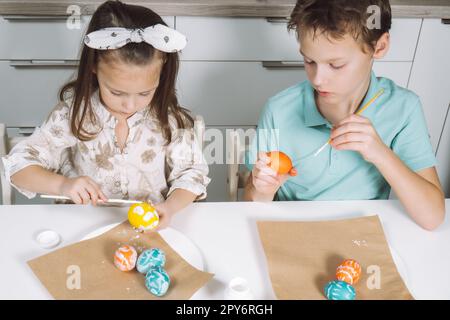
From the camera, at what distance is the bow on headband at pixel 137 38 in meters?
1.09

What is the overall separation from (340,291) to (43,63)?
4.68 feet

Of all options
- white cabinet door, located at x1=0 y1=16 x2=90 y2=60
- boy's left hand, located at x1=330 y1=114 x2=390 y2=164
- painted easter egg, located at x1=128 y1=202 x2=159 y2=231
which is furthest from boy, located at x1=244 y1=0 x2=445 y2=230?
white cabinet door, located at x1=0 y1=16 x2=90 y2=60

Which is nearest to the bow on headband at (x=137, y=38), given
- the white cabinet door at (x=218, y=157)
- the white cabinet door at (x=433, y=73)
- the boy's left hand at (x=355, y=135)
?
the boy's left hand at (x=355, y=135)

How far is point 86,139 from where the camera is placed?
4.23ft

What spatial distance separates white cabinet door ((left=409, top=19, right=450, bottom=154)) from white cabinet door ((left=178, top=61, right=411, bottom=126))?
59 mm

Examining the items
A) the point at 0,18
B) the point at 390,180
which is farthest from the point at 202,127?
the point at 0,18

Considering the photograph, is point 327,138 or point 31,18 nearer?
point 327,138

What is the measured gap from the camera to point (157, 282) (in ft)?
2.79

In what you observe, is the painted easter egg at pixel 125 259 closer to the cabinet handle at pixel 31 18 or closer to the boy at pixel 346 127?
the boy at pixel 346 127

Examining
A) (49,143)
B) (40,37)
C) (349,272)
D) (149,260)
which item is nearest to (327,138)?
(349,272)

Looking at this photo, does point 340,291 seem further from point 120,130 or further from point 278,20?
point 278,20

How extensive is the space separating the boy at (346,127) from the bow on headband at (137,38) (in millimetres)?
267

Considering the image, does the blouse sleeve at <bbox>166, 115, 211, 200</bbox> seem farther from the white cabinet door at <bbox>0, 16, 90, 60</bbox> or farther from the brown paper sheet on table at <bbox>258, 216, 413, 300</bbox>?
A: the white cabinet door at <bbox>0, 16, 90, 60</bbox>
